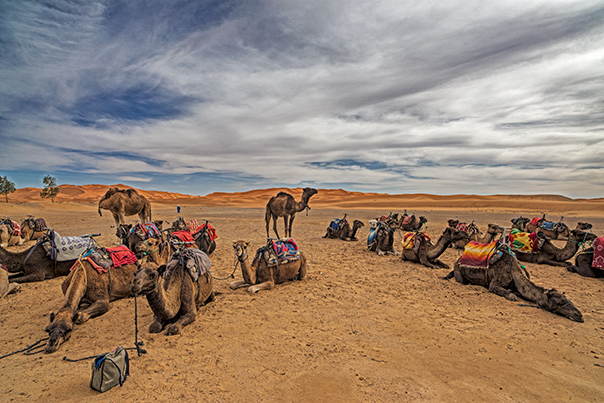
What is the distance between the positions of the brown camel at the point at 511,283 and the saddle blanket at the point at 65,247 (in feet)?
37.8

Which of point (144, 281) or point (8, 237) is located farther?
point (8, 237)

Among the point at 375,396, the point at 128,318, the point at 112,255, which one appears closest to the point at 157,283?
the point at 128,318

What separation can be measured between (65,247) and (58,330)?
4.64 m

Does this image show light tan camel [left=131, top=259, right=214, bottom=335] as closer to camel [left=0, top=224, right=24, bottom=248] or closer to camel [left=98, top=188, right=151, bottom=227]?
camel [left=98, top=188, right=151, bottom=227]

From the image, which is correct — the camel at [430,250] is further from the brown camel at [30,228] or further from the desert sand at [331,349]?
the brown camel at [30,228]

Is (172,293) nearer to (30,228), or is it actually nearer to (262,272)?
(262,272)

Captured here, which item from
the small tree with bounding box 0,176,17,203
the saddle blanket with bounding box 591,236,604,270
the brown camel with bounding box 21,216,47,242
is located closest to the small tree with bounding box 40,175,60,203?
the small tree with bounding box 0,176,17,203

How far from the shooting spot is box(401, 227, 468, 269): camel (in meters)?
10.8

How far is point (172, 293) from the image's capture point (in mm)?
5820

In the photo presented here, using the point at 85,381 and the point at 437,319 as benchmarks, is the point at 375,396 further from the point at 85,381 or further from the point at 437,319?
the point at 85,381

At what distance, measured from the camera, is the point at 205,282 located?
692 cm

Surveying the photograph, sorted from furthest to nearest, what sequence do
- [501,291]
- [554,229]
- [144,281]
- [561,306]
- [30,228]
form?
[30,228]
[554,229]
[501,291]
[561,306]
[144,281]

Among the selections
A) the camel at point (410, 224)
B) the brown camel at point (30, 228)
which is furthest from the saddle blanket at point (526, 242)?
the brown camel at point (30, 228)

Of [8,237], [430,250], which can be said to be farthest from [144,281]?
[8,237]
